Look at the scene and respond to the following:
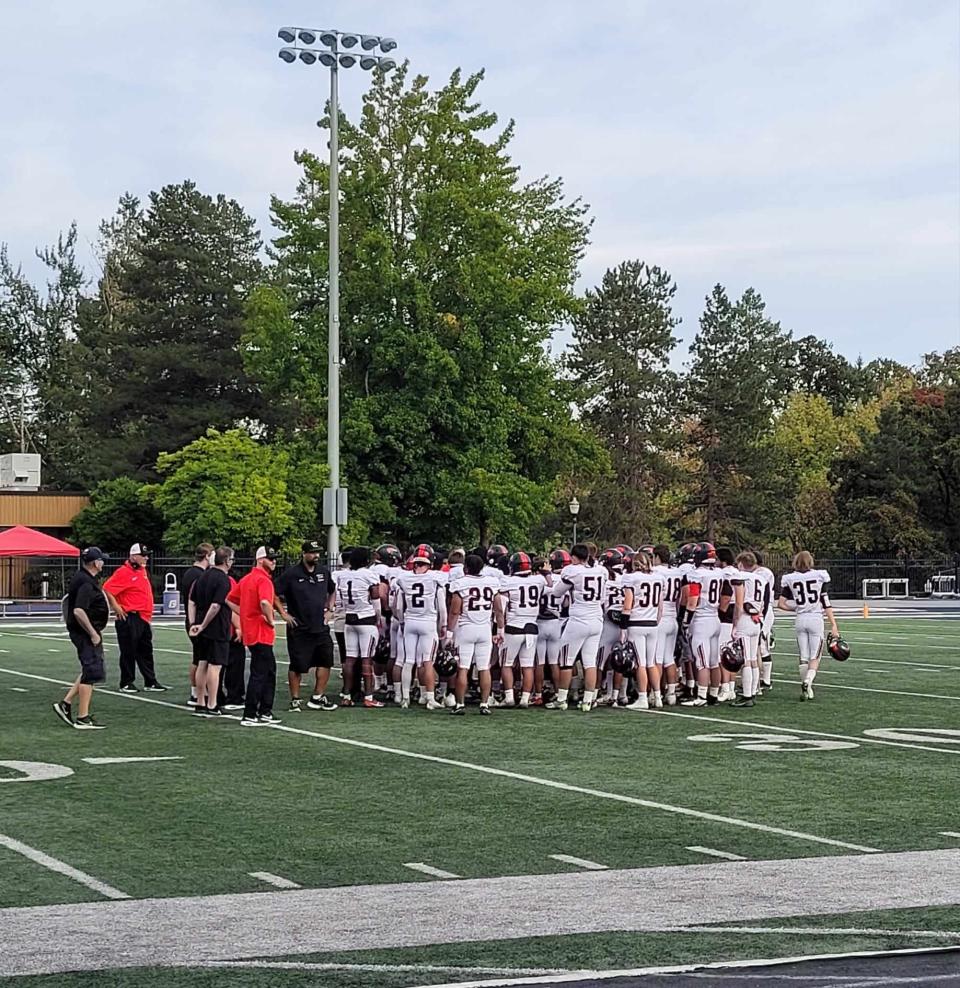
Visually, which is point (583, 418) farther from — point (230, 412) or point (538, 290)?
point (538, 290)

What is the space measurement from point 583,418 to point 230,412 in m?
20.6

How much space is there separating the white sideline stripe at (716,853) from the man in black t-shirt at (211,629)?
8.95 meters

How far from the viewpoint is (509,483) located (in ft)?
170

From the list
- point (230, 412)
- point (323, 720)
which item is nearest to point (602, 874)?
point (323, 720)

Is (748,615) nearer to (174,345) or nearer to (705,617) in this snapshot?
(705,617)

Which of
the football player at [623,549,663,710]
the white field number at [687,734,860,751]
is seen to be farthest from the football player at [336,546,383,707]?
the white field number at [687,734,860,751]

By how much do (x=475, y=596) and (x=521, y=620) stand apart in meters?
0.89

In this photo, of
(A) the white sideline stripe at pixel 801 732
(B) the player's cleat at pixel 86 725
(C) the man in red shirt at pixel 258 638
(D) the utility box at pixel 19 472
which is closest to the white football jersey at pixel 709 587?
(A) the white sideline stripe at pixel 801 732

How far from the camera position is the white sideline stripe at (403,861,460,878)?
9.11 metres

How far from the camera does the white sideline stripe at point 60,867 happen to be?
8.70 meters

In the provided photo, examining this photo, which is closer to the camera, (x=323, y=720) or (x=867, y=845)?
(x=867, y=845)

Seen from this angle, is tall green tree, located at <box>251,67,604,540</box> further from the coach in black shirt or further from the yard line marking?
the yard line marking

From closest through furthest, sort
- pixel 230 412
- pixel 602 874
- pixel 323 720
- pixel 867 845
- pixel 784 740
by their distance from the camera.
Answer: pixel 602 874 < pixel 867 845 < pixel 784 740 < pixel 323 720 < pixel 230 412

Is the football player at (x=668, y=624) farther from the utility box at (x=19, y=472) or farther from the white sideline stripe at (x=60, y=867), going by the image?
the utility box at (x=19, y=472)
